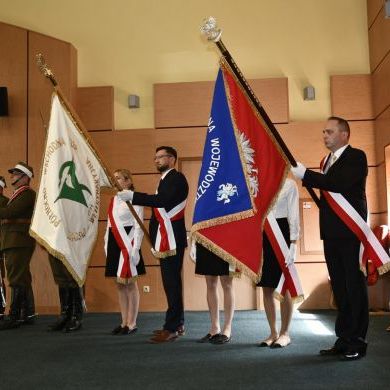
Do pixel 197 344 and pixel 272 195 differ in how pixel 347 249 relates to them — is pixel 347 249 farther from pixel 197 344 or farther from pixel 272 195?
pixel 197 344

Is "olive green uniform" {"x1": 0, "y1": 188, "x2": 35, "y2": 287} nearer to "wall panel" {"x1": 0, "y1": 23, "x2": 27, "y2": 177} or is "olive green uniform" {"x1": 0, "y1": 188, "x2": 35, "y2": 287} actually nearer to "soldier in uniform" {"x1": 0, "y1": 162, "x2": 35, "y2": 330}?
"soldier in uniform" {"x1": 0, "y1": 162, "x2": 35, "y2": 330}

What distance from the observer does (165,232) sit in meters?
4.06

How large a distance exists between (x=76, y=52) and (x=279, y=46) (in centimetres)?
246

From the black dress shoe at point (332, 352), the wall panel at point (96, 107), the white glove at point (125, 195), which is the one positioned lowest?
the black dress shoe at point (332, 352)

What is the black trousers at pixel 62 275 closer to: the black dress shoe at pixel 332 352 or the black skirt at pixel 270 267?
the black skirt at pixel 270 267

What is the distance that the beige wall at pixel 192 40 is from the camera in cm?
650

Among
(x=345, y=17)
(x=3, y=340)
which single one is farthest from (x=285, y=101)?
(x=3, y=340)

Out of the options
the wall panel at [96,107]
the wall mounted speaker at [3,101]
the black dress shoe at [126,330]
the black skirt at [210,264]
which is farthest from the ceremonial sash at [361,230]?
the wall mounted speaker at [3,101]

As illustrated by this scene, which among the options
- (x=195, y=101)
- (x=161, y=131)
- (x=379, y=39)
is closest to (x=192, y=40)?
(x=195, y=101)

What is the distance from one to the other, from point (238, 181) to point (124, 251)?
5.20ft

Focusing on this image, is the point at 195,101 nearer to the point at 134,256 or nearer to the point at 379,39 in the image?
the point at 379,39

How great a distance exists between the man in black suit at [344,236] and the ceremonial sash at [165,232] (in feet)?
3.82

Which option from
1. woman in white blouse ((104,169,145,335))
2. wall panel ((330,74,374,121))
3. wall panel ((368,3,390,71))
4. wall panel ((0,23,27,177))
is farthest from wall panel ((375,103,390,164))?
wall panel ((0,23,27,177))

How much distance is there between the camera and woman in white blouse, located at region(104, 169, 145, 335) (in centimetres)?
438
